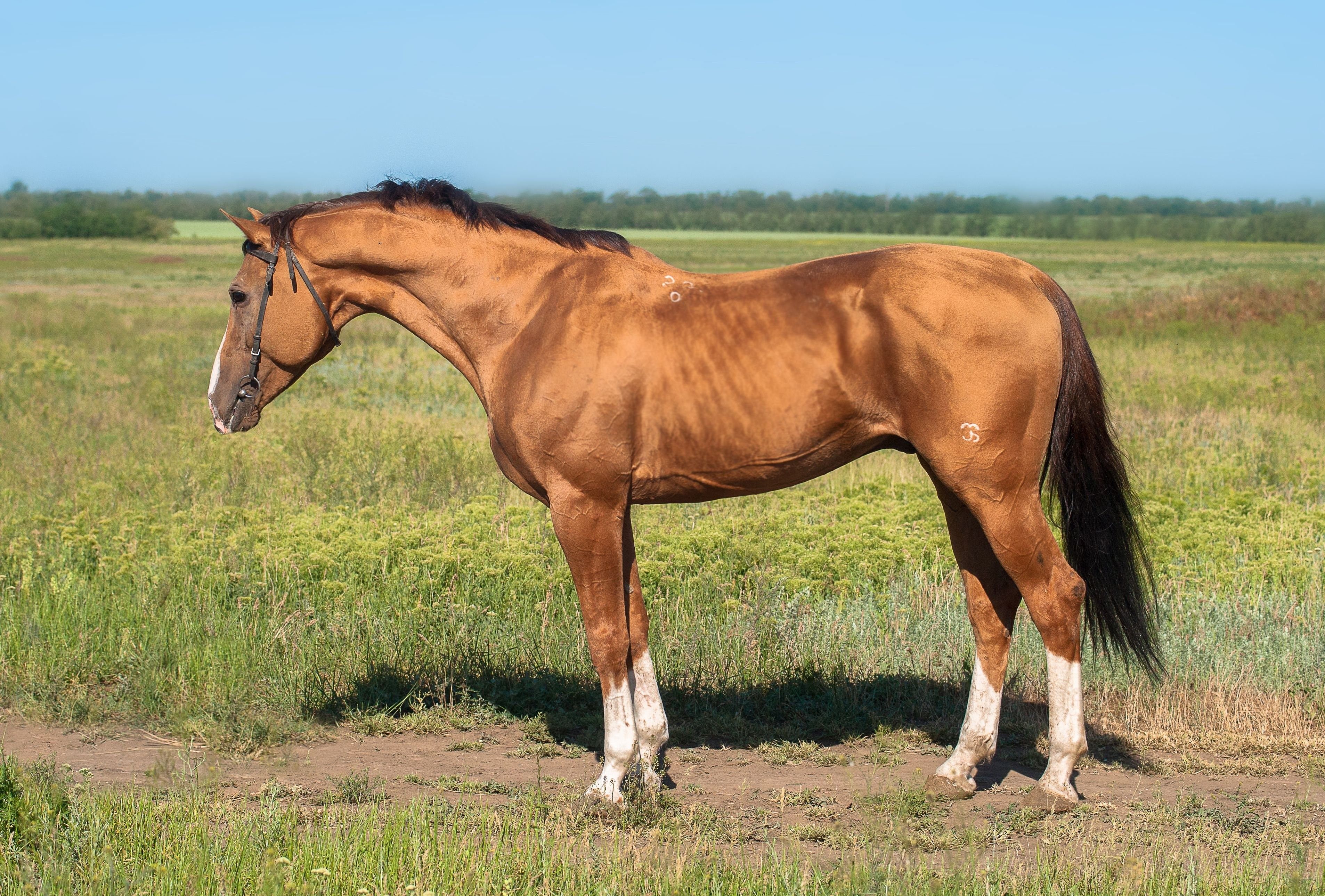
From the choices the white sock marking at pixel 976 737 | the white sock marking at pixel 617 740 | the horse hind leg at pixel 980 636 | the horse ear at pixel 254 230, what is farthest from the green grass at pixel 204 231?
the white sock marking at pixel 976 737

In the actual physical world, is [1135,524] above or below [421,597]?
above

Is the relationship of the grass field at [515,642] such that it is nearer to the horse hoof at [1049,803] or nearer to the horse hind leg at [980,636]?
the horse hoof at [1049,803]

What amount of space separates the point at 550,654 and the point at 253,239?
9.72ft

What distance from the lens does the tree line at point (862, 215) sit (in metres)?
96.1

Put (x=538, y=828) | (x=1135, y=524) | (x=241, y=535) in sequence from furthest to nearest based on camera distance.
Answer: (x=241, y=535), (x=1135, y=524), (x=538, y=828)

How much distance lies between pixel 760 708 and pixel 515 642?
61.6 inches

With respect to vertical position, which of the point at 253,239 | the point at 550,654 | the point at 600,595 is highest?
the point at 253,239

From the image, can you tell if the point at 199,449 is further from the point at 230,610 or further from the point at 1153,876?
the point at 1153,876

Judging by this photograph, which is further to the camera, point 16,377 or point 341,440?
point 16,377

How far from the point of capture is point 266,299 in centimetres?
498

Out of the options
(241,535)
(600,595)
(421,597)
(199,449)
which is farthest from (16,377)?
(600,595)

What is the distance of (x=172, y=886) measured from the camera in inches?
144

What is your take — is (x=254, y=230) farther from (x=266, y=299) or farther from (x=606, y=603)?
(x=606, y=603)

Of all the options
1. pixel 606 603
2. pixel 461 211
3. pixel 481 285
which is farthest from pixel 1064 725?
pixel 461 211
